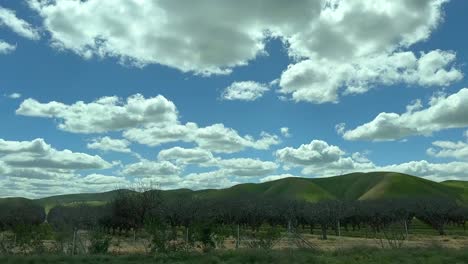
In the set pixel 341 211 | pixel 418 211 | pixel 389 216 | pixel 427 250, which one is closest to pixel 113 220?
pixel 341 211

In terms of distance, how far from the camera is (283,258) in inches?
837

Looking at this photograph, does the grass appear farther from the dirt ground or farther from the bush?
the bush

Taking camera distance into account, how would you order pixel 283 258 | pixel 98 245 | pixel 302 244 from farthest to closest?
pixel 302 244, pixel 98 245, pixel 283 258

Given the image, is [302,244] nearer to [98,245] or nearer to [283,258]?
[283,258]

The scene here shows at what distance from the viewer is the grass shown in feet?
69.3

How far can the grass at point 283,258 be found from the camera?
69.3 ft

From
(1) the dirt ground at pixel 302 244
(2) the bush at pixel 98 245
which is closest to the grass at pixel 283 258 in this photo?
(1) the dirt ground at pixel 302 244

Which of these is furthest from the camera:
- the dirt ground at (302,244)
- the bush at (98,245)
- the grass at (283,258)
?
the dirt ground at (302,244)

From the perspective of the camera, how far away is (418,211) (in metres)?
88.1

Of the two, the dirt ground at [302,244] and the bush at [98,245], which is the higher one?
the bush at [98,245]

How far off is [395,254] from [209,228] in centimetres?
1073

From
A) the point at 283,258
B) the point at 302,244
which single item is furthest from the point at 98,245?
the point at 302,244

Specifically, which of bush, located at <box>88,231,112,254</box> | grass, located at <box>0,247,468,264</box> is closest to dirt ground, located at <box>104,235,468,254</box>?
bush, located at <box>88,231,112,254</box>

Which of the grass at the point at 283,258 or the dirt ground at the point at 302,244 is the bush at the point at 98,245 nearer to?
the dirt ground at the point at 302,244
